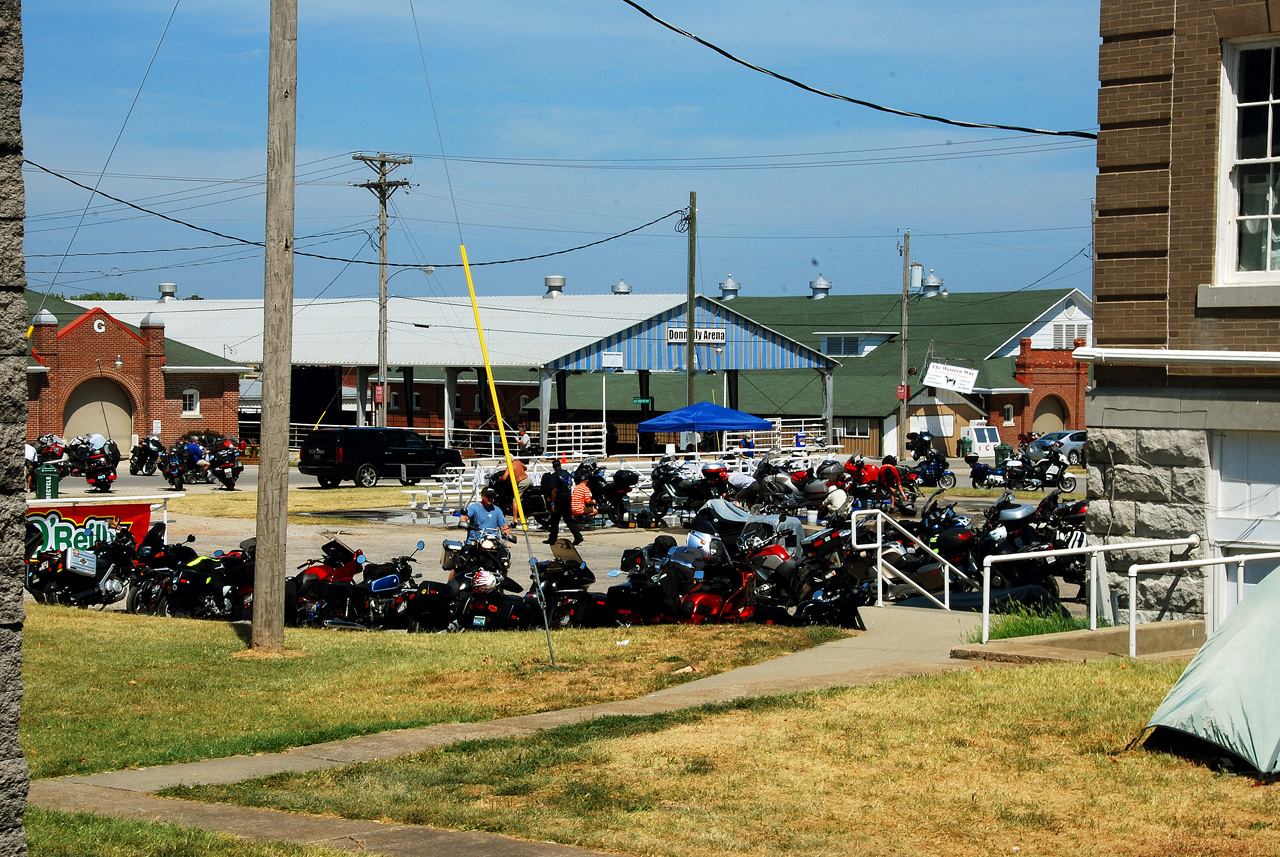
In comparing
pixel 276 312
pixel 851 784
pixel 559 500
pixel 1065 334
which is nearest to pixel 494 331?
pixel 1065 334

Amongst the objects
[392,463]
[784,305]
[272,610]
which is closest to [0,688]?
[272,610]

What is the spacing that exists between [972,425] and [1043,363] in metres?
5.44

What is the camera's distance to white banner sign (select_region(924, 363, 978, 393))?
5634cm

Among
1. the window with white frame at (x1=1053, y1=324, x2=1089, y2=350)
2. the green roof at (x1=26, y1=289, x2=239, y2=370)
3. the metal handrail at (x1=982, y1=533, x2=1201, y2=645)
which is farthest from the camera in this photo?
the window with white frame at (x1=1053, y1=324, x2=1089, y2=350)

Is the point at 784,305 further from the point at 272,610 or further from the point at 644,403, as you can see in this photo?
the point at 272,610

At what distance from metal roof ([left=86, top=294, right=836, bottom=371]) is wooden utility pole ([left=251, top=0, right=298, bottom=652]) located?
30.6m

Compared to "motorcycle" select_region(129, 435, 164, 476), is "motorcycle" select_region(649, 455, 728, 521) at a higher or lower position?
lower

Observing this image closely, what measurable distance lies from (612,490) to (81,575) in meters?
14.5

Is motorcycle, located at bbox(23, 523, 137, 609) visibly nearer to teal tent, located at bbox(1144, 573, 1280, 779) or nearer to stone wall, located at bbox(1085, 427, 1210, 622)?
stone wall, located at bbox(1085, 427, 1210, 622)

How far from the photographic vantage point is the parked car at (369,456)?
3806cm

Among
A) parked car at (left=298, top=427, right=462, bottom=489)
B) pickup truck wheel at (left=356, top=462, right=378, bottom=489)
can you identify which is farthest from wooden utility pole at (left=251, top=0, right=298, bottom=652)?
pickup truck wheel at (left=356, top=462, right=378, bottom=489)

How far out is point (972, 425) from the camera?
60938mm

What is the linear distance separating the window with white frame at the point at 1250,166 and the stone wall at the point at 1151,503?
1565 mm

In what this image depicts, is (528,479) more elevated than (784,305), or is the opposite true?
(784,305)
